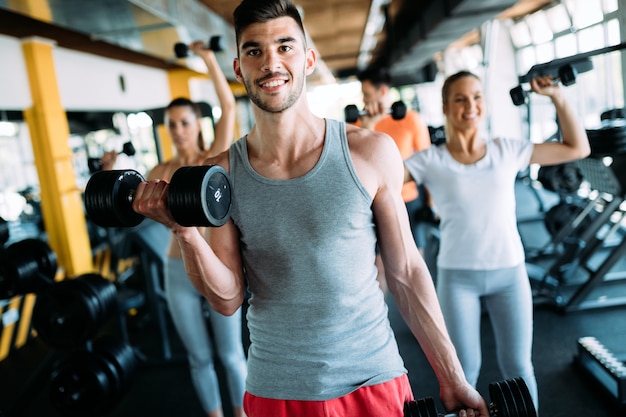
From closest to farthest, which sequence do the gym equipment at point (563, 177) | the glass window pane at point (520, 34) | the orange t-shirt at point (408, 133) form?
the orange t-shirt at point (408, 133)
the gym equipment at point (563, 177)
the glass window pane at point (520, 34)

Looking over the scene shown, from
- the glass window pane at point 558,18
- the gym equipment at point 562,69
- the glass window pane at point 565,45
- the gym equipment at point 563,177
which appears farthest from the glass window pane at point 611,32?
the gym equipment at point 562,69

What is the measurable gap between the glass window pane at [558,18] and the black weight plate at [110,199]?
6602 mm

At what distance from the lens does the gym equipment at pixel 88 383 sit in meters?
2.32

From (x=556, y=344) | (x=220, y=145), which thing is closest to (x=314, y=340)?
(x=220, y=145)

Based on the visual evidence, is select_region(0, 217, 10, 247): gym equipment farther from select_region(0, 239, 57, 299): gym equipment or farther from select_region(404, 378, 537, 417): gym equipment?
select_region(404, 378, 537, 417): gym equipment

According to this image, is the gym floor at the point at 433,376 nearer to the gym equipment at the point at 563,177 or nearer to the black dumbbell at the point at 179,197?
the gym equipment at the point at 563,177

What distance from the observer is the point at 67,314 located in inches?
92.5

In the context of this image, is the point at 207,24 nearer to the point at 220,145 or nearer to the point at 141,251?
the point at 141,251

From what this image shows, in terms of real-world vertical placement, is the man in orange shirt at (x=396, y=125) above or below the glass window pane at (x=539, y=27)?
below

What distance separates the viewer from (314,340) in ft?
3.50

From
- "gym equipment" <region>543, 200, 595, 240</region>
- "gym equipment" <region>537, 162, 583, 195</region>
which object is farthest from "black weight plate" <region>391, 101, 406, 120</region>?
"gym equipment" <region>543, 200, 595, 240</region>

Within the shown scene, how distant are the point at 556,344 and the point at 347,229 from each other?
2.36 metres

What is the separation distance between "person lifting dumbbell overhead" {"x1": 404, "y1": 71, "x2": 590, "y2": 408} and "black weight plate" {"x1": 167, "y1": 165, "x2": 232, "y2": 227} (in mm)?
1079

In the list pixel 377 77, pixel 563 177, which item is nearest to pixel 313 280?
pixel 377 77
